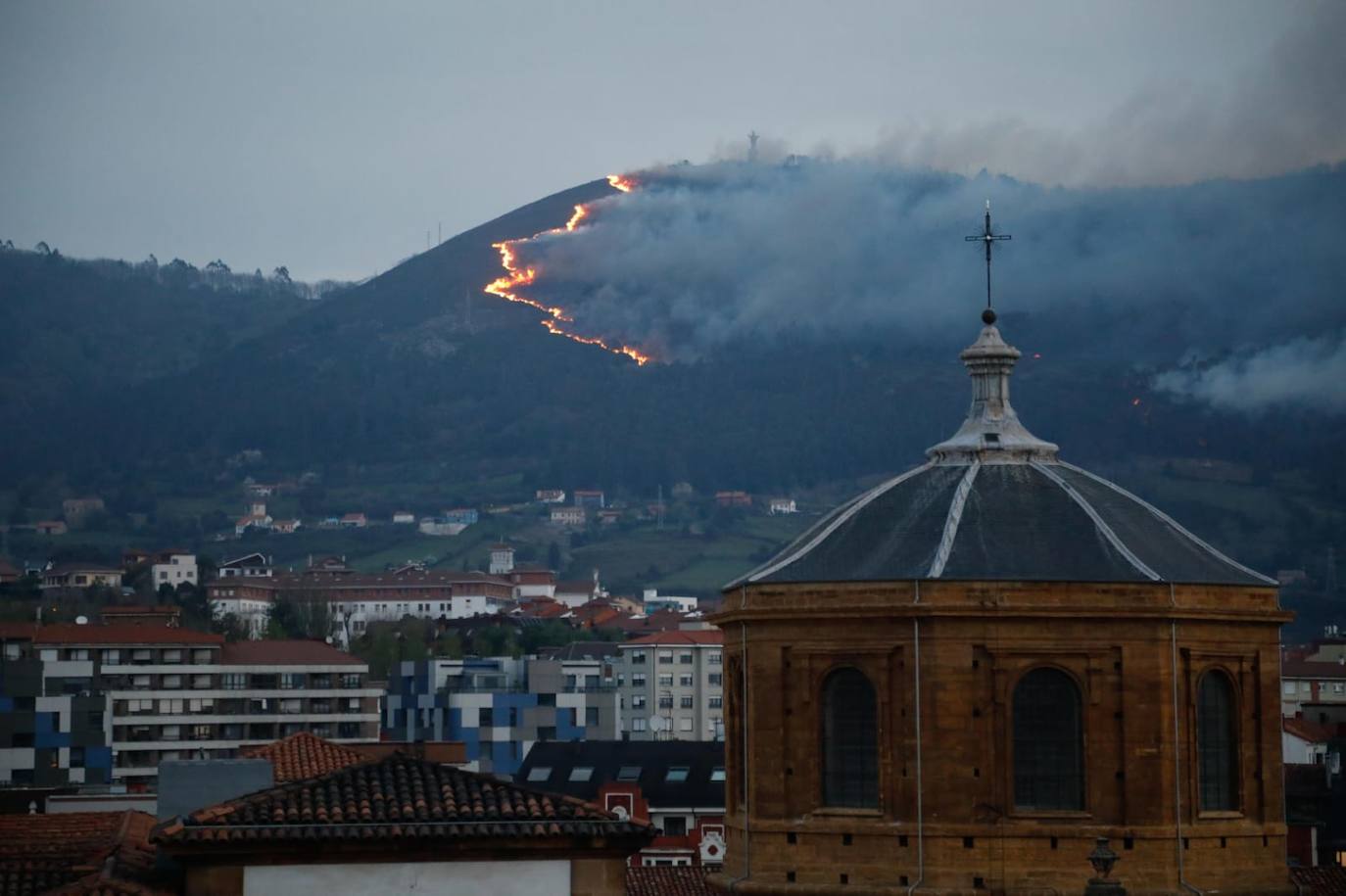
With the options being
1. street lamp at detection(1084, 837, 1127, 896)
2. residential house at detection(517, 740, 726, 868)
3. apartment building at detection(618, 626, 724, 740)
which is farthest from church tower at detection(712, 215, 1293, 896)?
apartment building at detection(618, 626, 724, 740)

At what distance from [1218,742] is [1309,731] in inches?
2849

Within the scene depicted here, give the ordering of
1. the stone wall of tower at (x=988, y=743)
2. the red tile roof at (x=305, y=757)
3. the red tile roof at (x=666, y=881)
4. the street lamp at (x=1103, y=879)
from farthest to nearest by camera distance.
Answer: the red tile roof at (x=666, y=881) → the red tile roof at (x=305, y=757) → the stone wall of tower at (x=988, y=743) → the street lamp at (x=1103, y=879)

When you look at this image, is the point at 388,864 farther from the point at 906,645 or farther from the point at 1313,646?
the point at 1313,646

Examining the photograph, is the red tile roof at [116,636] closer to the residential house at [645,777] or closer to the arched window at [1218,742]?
the residential house at [645,777]

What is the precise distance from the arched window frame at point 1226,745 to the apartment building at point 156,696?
89.6 metres

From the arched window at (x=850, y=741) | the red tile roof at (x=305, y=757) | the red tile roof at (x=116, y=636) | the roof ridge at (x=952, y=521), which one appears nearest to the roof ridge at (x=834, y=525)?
the roof ridge at (x=952, y=521)

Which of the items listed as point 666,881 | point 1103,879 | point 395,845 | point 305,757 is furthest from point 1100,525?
point 666,881

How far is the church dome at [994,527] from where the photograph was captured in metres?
41.0

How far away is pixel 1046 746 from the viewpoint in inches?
1575

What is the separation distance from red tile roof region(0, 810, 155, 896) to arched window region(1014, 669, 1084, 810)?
473 inches

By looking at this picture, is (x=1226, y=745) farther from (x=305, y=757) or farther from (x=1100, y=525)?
(x=305, y=757)

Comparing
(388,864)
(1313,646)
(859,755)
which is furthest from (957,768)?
(1313,646)

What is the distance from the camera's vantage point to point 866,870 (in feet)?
132

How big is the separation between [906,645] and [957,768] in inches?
72.9
